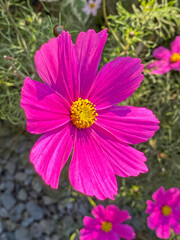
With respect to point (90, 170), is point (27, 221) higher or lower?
lower

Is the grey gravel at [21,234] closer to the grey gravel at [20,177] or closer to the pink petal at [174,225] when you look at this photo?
the grey gravel at [20,177]

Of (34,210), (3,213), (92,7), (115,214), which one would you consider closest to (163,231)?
(115,214)

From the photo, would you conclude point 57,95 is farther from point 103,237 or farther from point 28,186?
point 28,186

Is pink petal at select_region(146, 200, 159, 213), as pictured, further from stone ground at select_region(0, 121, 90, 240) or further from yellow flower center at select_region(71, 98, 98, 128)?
yellow flower center at select_region(71, 98, 98, 128)

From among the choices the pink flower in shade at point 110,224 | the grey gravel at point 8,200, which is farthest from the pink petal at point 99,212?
the grey gravel at point 8,200

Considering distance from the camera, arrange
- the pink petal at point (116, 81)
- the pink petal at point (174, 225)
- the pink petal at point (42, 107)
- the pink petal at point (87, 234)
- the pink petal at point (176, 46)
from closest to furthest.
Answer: the pink petal at point (42, 107), the pink petal at point (116, 81), the pink petal at point (87, 234), the pink petal at point (174, 225), the pink petal at point (176, 46)

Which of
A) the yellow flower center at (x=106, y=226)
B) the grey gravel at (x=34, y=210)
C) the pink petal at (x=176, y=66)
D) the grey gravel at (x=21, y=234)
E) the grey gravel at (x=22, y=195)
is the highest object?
the pink petal at (x=176, y=66)

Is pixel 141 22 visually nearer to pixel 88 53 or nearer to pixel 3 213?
pixel 88 53
